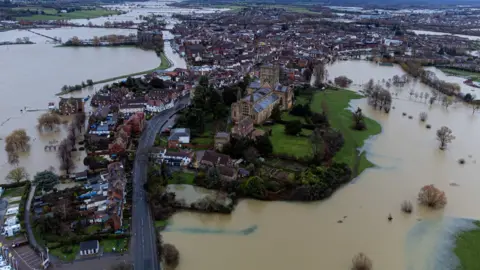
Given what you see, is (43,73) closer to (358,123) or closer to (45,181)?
(45,181)

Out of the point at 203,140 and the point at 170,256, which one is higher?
the point at 203,140

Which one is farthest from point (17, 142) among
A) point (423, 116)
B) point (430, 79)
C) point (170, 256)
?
point (430, 79)

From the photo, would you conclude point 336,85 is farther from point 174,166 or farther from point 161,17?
point 161,17

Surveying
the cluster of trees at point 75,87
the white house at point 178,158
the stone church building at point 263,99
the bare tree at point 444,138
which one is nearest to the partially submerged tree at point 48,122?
the white house at point 178,158

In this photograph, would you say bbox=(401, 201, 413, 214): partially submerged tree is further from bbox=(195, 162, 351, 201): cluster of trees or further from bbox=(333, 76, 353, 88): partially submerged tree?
bbox=(333, 76, 353, 88): partially submerged tree

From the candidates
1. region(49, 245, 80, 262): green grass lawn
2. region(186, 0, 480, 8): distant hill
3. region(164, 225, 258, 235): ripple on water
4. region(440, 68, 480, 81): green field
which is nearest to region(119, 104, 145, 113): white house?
region(164, 225, 258, 235): ripple on water

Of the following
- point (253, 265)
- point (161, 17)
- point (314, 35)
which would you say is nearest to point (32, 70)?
point (253, 265)

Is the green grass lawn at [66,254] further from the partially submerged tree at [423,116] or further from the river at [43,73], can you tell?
the partially submerged tree at [423,116]
